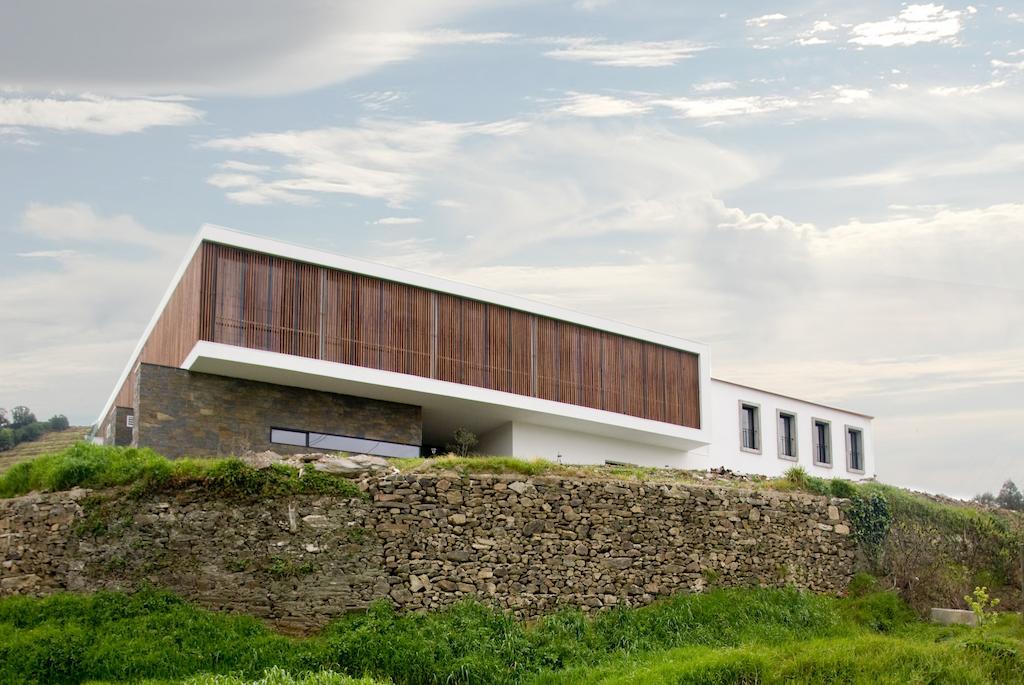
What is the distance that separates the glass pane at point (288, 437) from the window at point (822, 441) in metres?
19.7

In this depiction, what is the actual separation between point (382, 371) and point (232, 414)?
3.55 m

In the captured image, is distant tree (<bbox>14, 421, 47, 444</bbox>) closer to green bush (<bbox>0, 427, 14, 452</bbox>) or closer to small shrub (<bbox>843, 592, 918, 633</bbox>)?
green bush (<bbox>0, 427, 14, 452</bbox>)

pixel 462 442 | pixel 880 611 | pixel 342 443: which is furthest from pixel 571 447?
pixel 880 611

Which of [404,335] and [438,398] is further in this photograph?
[438,398]

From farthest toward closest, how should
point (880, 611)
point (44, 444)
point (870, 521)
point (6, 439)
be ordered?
point (6, 439)
point (44, 444)
point (870, 521)
point (880, 611)

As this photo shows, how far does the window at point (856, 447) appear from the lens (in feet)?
124

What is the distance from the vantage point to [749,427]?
3497cm

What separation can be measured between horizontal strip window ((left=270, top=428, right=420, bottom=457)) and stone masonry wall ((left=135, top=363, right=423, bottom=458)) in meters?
0.12

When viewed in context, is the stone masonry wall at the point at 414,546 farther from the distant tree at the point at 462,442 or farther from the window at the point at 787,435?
the window at the point at 787,435

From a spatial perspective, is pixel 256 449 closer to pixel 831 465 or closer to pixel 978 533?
pixel 978 533

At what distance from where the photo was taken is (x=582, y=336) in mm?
29578

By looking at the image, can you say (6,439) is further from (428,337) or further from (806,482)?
Result: (806,482)

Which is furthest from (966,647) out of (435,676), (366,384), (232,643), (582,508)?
(366,384)

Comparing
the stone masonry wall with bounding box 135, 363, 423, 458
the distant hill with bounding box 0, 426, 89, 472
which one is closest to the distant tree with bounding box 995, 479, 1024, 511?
the stone masonry wall with bounding box 135, 363, 423, 458
